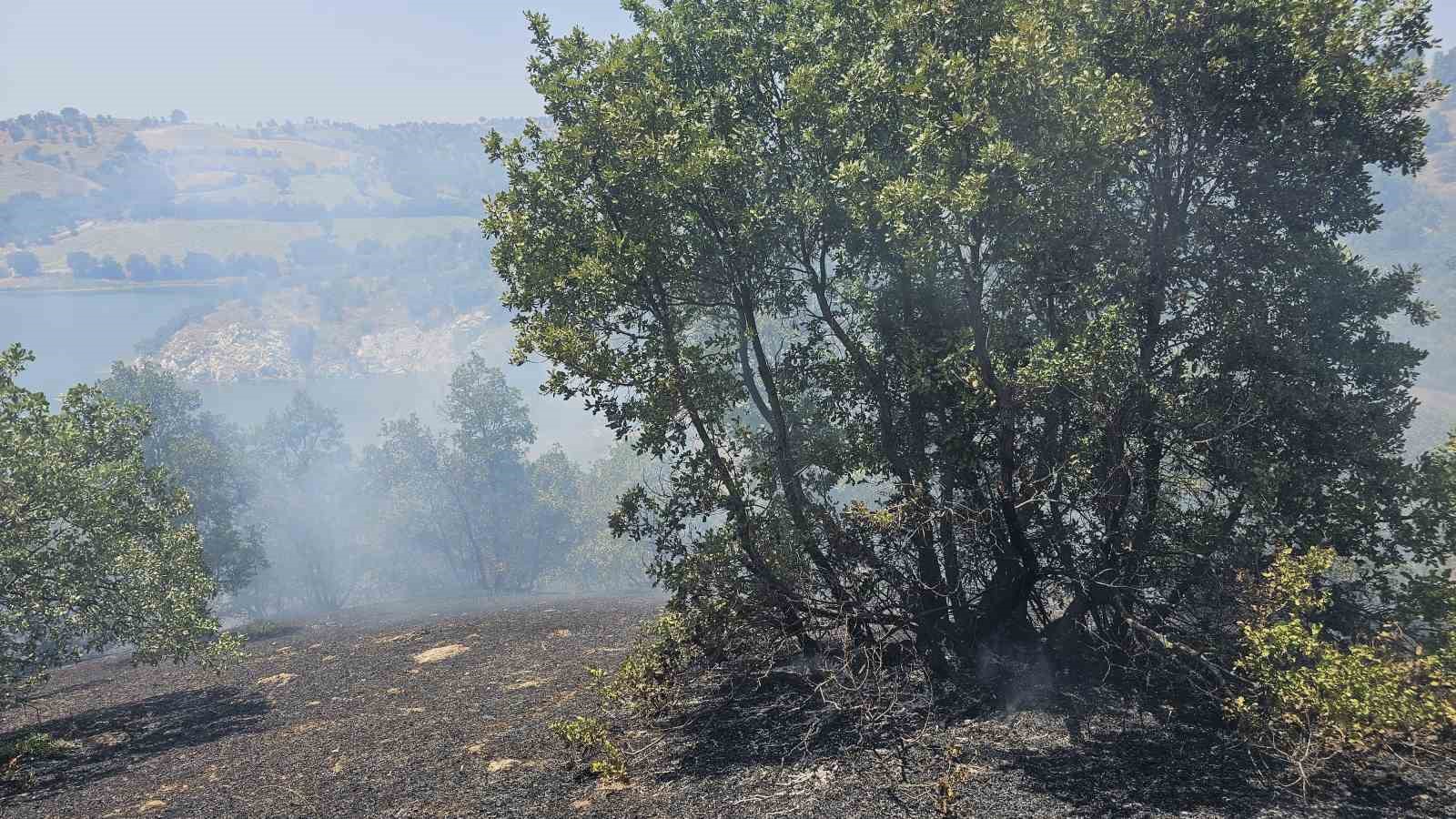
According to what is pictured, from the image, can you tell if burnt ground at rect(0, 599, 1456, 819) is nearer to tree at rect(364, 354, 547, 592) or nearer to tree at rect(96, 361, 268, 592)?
tree at rect(96, 361, 268, 592)

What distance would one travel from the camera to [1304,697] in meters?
10.7

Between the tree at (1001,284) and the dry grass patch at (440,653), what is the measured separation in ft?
39.2

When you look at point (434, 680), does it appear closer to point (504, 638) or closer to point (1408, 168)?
point (504, 638)

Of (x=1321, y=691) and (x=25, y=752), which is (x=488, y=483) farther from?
(x=1321, y=691)

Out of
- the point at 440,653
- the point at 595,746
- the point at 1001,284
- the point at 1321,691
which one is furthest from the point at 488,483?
the point at 1321,691

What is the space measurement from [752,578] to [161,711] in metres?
16.7

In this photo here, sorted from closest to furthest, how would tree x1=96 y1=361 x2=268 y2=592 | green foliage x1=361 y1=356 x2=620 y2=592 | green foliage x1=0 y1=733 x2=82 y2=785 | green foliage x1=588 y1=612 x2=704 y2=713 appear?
1. green foliage x1=588 y1=612 x2=704 y2=713
2. green foliage x1=0 y1=733 x2=82 y2=785
3. tree x1=96 y1=361 x2=268 y2=592
4. green foliage x1=361 y1=356 x2=620 y2=592

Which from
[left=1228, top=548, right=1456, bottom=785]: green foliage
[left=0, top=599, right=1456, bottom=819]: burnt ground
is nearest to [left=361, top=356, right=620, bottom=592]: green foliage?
[left=0, top=599, right=1456, bottom=819]: burnt ground

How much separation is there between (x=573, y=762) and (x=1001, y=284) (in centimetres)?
1112

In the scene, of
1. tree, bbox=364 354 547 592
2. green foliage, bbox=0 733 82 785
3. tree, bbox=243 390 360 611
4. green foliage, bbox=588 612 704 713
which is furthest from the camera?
tree, bbox=243 390 360 611

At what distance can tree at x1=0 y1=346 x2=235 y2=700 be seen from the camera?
17531 millimetres

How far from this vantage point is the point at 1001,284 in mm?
15781

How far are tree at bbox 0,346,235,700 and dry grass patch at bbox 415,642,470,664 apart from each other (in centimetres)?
544

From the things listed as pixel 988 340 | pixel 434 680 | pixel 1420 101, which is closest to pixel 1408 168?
pixel 1420 101
